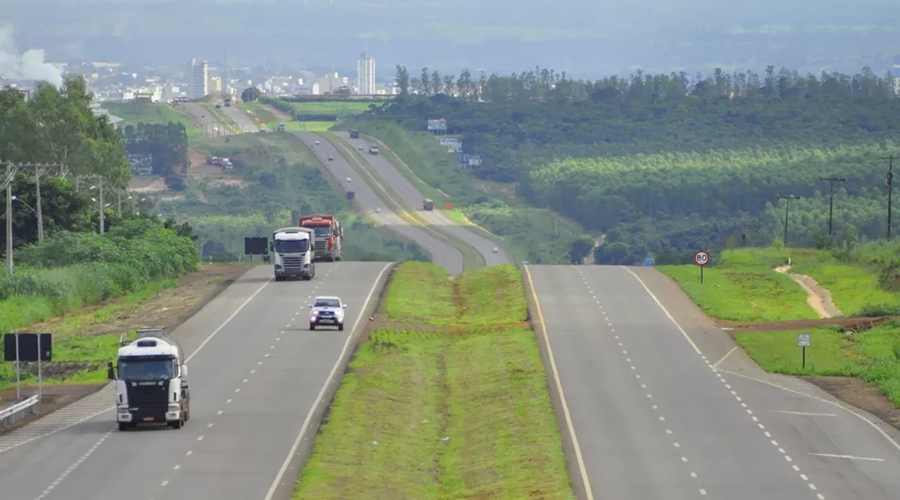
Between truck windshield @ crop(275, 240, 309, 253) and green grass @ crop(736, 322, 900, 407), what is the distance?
33.5m

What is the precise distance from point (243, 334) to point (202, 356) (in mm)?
7796

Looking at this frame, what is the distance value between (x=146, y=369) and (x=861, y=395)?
31824 millimetres

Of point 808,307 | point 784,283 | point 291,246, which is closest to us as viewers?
point 808,307

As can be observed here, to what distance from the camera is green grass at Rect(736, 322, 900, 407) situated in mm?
83875

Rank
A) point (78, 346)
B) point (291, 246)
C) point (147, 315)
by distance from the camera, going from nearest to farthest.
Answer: point (78, 346)
point (147, 315)
point (291, 246)

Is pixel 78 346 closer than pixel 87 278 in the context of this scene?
Yes

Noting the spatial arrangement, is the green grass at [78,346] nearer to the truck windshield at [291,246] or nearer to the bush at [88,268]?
the bush at [88,268]

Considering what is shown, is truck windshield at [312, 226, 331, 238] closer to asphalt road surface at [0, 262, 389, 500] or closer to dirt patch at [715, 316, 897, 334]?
asphalt road surface at [0, 262, 389, 500]

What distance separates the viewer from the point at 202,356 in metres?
87.2

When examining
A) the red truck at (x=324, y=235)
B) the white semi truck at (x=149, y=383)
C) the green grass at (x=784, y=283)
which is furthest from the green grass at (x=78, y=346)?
the green grass at (x=784, y=283)

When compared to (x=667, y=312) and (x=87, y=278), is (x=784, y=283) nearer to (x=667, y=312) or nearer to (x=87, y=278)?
(x=667, y=312)

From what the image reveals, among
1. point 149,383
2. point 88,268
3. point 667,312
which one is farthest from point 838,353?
point 88,268

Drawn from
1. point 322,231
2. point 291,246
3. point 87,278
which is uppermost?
point 322,231

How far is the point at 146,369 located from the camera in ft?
213
